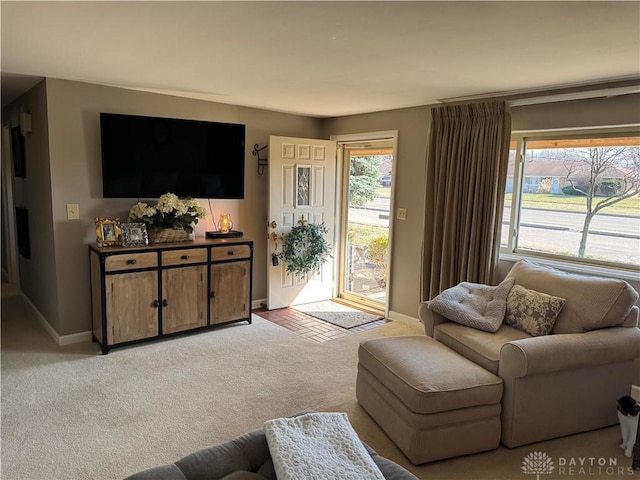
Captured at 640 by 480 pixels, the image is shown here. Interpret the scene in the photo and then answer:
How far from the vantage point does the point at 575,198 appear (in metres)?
3.46

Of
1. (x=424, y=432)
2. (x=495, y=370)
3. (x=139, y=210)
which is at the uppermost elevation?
(x=139, y=210)

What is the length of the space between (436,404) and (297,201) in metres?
3.21

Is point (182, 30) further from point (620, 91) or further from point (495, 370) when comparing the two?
point (620, 91)

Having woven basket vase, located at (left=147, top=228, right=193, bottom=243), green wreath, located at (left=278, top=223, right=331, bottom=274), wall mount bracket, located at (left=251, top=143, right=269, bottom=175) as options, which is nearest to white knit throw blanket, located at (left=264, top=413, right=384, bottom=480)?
woven basket vase, located at (left=147, top=228, right=193, bottom=243)

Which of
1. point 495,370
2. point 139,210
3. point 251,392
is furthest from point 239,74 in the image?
point 495,370

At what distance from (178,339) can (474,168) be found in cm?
306

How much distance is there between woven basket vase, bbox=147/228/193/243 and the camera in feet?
12.8

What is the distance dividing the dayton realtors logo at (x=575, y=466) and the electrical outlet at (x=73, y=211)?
3.79m

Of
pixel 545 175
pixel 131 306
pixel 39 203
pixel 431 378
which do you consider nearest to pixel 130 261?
pixel 131 306

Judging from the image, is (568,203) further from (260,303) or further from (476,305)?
(260,303)

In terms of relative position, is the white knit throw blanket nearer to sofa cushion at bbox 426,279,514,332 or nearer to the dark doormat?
sofa cushion at bbox 426,279,514,332

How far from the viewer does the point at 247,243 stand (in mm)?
4297

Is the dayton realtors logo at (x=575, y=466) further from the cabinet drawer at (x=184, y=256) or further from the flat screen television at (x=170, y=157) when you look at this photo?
the flat screen television at (x=170, y=157)

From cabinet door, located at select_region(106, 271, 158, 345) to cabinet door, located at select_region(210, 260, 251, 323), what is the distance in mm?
566
